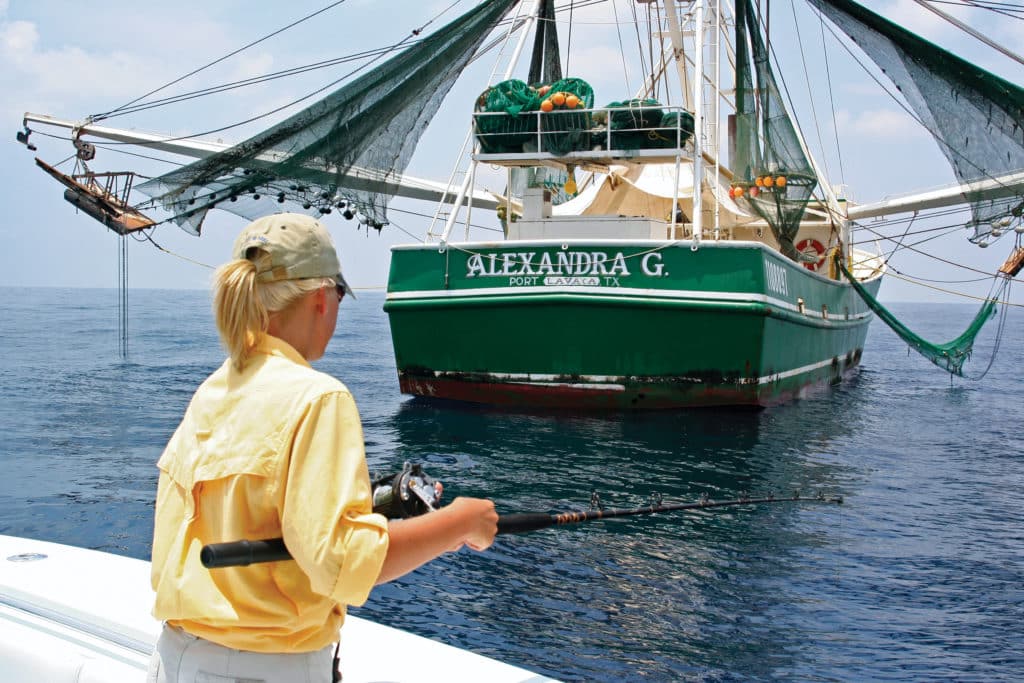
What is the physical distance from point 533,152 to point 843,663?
9084mm

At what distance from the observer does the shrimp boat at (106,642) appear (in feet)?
8.24

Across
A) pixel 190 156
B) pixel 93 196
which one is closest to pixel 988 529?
pixel 93 196

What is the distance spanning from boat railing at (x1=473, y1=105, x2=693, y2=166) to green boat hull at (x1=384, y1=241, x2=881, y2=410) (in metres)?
1.48

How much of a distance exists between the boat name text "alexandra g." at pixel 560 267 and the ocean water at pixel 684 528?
1672 mm

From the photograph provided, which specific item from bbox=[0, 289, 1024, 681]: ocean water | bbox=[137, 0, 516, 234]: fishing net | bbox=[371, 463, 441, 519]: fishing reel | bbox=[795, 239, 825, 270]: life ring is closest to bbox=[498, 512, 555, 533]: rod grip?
bbox=[371, 463, 441, 519]: fishing reel

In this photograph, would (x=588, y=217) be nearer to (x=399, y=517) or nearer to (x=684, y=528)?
(x=684, y=528)

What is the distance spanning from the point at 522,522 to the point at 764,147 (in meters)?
12.0

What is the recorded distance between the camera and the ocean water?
5.16 m

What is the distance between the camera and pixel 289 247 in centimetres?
179

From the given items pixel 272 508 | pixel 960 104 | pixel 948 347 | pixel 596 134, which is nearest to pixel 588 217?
pixel 596 134

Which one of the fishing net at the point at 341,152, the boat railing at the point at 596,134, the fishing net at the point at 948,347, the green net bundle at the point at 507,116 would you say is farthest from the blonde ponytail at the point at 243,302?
the fishing net at the point at 948,347

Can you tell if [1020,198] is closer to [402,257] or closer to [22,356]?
[402,257]

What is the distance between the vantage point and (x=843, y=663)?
4.96 m

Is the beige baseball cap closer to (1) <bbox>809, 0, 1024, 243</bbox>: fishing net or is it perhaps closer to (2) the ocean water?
(2) the ocean water
